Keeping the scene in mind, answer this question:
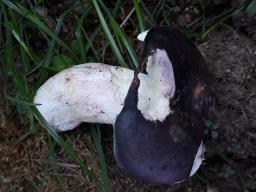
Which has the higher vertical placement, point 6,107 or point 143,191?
point 6,107

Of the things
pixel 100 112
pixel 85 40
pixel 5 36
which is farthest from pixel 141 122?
pixel 5 36

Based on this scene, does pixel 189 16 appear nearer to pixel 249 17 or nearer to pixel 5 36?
pixel 249 17

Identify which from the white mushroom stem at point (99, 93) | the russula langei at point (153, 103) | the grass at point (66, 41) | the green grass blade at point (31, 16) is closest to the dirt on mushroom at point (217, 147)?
the grass at point (66, 41)

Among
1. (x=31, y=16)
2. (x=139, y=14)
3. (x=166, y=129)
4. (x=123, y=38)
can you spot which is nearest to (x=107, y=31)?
(x=123, y=38)

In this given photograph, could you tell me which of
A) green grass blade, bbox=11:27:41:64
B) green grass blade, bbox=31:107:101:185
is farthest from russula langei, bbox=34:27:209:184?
green grass blade, bbox=11:27:41:64

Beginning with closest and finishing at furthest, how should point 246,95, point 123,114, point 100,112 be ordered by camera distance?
point 123,114 → point 100,112 → point 246,95

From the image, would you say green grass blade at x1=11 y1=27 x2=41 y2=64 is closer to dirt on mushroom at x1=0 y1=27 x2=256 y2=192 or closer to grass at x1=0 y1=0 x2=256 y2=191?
grass at x1=0 y1=0 x2=256 y2=191
